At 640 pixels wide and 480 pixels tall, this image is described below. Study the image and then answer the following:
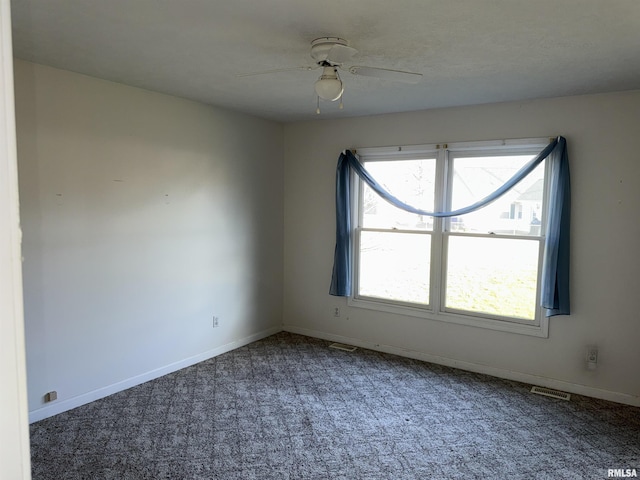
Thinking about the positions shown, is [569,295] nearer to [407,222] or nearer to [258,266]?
[407,222]

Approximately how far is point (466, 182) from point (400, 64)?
5.92 ft

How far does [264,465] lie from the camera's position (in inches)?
109

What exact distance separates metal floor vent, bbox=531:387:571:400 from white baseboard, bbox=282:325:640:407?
6cm

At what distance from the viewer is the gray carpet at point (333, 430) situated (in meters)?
2.75

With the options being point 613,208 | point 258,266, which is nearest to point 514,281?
point 613,208

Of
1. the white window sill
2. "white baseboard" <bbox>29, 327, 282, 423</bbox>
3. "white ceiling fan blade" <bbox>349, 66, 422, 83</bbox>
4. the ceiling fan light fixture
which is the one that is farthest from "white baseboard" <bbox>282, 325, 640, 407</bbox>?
the ceiling fan light fixture

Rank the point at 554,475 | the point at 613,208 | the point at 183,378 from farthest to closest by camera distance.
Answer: the point at 183,378
the point at 613,208
the point at 554,475

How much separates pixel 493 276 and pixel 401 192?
4.30ft

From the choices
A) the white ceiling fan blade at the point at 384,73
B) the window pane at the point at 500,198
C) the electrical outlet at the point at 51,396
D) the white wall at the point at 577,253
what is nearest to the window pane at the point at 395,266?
the white wall at the point at 577,253

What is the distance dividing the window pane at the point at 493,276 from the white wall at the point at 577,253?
269mm

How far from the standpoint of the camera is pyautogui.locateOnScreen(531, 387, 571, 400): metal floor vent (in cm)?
382

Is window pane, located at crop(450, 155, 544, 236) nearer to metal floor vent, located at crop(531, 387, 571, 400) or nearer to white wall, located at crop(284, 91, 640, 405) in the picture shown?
white wall, located at crop(284, 91, 640, 405)

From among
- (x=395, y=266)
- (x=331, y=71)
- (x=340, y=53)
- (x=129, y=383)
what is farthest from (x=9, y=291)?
(x=395, y=266)

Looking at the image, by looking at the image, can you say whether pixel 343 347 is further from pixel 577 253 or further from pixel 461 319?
pixel 577 253
